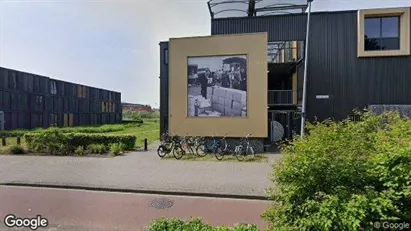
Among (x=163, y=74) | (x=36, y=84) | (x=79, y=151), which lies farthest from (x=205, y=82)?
(x=36, y=84)

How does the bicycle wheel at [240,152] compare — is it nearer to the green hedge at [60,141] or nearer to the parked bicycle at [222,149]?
the parked bicycle at [222,149]

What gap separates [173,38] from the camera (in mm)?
17281

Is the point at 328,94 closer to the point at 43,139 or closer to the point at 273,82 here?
the point at 273,82

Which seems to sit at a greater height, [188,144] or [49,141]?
[49,141]

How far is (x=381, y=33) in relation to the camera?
18250 millimetres

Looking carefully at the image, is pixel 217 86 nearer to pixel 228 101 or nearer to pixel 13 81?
pixel 228 101

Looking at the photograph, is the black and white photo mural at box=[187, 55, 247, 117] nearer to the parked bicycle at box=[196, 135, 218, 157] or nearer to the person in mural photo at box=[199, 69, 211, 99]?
the person in mural photo at box=[199, 69, 211, 99]

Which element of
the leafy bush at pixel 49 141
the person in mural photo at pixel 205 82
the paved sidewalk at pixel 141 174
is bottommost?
the paved sidewalk at pixel 141 174

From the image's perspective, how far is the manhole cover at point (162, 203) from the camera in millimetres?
6907

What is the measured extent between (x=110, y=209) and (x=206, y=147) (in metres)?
9.19

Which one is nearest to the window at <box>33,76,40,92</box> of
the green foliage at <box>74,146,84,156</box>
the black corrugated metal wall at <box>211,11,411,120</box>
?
the green foliage at <box>74,146,84,156</box>

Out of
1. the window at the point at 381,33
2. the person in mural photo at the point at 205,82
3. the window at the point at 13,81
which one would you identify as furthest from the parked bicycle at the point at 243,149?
the window at the point at 13,81

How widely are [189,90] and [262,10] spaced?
8.84m

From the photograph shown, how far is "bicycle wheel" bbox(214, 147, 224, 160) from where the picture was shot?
13.6m
